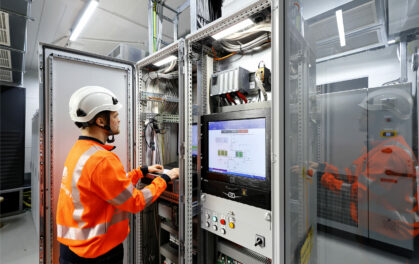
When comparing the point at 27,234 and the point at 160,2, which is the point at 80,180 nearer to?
the point at 160,2

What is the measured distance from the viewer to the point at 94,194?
126 centimetres

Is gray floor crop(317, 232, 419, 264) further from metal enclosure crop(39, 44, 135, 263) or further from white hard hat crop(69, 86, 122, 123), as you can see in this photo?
metal enclosure crop(39, 44, 135, 263)

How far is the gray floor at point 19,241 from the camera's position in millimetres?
2842

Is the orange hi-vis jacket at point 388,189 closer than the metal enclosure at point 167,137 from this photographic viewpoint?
Yes

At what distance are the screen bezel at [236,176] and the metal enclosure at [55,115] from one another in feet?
4.06

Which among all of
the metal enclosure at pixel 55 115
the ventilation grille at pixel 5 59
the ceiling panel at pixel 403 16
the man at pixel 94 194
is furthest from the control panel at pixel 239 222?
the ventilation grille at pixel 5 59

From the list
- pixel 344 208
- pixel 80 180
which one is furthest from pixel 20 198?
pixel 344 208

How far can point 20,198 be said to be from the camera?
4.39m

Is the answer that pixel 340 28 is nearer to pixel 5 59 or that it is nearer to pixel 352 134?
pixel 352 134

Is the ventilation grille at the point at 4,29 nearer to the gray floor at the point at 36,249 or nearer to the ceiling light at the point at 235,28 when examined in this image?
the ceiling light at the point at 235,28

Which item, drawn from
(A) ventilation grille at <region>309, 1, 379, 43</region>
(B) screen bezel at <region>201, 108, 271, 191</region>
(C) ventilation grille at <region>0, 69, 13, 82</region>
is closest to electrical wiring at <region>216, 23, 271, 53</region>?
(A) ventilation grille at <region>309, 1, 379, 43</region>

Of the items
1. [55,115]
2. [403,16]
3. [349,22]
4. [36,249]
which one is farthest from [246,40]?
[36,249]

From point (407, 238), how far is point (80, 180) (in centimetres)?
164

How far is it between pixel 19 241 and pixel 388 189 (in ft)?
16.1
